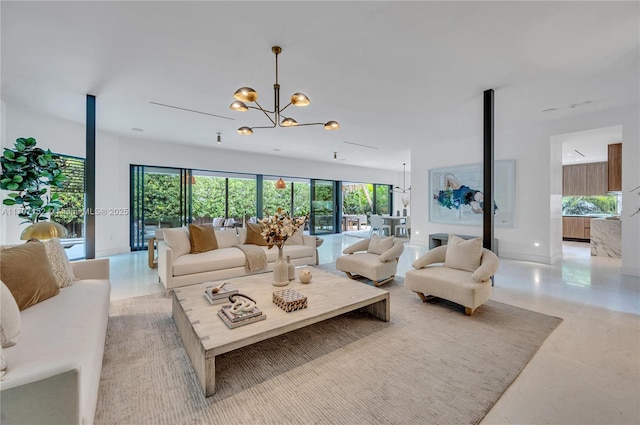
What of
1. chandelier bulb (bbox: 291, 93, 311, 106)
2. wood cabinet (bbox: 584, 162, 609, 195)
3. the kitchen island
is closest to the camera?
chandelier bulb (bbox: 291, 93, 311, 106)

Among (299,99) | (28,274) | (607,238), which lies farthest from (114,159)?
(607,238)

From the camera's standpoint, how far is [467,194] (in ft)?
21.1

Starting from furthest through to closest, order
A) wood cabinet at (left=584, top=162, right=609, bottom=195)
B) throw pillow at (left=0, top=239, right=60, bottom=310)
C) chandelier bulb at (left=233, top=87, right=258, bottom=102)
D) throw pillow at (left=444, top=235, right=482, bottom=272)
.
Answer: wood cabinet at (left=584, top=162, right=609, bottom=195), throw pillow at (left=444, top=235, right=482, bottom=272), chandelier bulb at (left=233, top=87, right=258, bottom=102), throw pillow at (left=0, top=239, right=60, bottom=310)

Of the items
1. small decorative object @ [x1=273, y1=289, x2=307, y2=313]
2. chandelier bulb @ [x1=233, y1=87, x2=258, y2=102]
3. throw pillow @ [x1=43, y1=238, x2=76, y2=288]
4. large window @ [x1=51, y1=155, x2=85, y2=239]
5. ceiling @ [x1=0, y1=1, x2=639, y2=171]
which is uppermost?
ceiling @ [x1=0, y1=1, x2=639, y2=171]

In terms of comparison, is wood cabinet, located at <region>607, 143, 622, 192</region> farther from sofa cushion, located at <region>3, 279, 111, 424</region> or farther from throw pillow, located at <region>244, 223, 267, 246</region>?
sofa cushion, located at <region>3, 279, 111, 424</region>

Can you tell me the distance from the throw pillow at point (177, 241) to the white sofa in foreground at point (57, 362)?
4.93 feet

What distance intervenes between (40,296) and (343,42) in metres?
3.28

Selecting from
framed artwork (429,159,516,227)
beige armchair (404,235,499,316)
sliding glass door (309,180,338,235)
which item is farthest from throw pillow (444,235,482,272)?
sliding glass door (309,180,338,235)

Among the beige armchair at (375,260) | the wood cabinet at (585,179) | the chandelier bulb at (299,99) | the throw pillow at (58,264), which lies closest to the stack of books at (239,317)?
the throw pillow at (58,264)

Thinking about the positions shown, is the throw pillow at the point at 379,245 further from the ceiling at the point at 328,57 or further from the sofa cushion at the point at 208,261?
the ceiling at the point at 328,57

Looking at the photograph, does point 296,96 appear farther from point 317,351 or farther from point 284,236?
point 317,351

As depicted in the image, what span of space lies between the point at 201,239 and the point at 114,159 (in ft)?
12.8

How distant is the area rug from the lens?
1574mm

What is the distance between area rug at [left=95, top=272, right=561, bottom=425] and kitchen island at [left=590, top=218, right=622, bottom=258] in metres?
5.01
